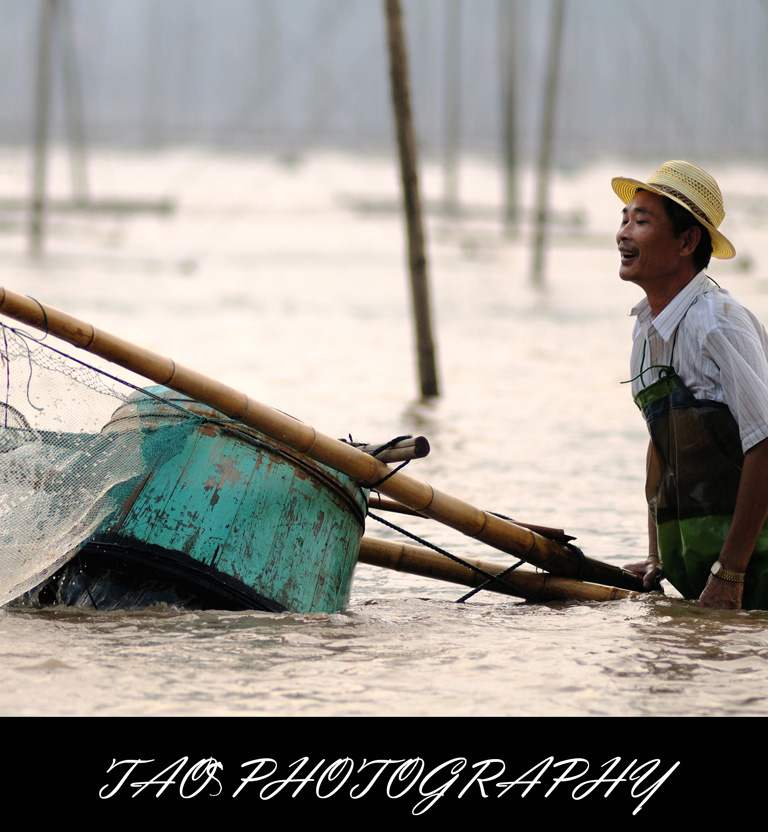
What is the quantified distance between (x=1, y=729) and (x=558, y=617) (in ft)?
Answer: 7.02

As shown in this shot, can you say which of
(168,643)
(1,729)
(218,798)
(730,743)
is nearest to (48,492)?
(168,643)

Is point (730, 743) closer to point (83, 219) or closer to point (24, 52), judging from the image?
point (83, 219)

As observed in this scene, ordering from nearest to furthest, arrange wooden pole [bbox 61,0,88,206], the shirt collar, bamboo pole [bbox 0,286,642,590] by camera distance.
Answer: bamboo pole [bbox 0,286,642,590]
the shirt collar
wooden pole [bbox 61,0,88,206]

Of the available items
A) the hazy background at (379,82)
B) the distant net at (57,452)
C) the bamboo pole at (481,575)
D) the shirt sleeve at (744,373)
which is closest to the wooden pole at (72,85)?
the hazy background at (379,82)

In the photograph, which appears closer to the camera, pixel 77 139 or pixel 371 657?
pixel 371 657

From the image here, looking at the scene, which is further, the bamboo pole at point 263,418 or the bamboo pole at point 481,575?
the bamboo pole at point 481,575

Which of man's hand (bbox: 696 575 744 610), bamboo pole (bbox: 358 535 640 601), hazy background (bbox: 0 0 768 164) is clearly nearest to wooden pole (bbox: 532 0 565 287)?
bamboo pole (bbox: 358 535 640 601)

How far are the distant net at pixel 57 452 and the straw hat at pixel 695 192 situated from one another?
1740 mm

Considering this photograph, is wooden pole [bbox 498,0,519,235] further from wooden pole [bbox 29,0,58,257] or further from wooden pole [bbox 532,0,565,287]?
wooden pole [bbox 29,0,58,257]

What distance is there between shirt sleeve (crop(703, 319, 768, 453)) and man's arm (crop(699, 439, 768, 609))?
50 mm

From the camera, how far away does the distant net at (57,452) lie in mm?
3961

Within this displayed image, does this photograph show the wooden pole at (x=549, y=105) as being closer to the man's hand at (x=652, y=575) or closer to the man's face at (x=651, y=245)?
the man's hand at (x=652, y=575)

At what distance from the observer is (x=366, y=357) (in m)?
14.7

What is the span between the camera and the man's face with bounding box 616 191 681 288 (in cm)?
412
